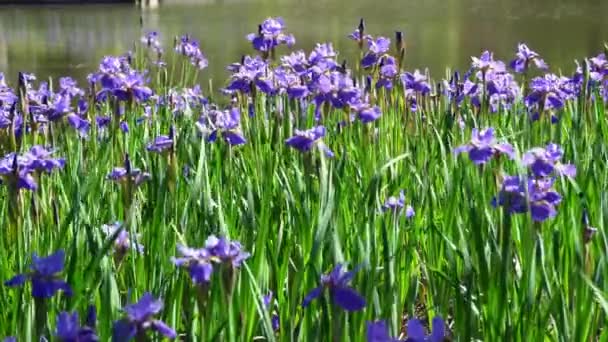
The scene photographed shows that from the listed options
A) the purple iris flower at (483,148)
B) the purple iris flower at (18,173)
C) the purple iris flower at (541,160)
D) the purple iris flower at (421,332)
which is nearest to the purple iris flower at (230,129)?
the purple iris flower at (18,173)

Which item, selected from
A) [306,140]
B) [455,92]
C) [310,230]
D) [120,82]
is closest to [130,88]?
[120,82]

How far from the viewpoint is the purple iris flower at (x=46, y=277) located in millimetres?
1373

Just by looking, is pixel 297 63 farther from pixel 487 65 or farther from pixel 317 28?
pixel 317 28

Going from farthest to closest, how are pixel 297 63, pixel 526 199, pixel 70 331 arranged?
pixel 297 63
pixel 526 199
pixel 70 331

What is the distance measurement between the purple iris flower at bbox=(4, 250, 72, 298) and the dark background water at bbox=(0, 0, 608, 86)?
8.83m

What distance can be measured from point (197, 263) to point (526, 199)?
635mm

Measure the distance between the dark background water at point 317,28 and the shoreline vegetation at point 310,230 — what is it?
7.12 m

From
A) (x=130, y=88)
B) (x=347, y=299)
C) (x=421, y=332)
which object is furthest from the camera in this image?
(x=130, y=88)

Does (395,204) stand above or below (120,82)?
below

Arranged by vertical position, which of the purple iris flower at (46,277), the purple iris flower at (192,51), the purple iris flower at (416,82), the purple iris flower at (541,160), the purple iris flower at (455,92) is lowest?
the purple iris flower at (192,51)

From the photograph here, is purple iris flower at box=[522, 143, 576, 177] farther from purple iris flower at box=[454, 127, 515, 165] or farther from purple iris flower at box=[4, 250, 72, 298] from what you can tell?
purple iris flower at box=[4, 250, 72, 298]

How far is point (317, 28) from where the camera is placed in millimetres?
19547

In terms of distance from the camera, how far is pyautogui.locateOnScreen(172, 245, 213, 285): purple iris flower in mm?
1435

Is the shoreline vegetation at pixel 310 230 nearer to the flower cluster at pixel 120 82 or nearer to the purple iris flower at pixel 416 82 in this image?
the flower cluster at pixel 120 82
